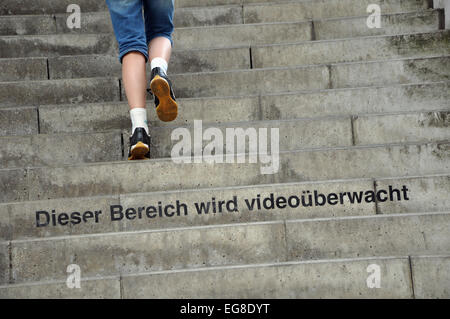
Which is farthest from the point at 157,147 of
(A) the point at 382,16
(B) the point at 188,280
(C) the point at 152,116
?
(A) the point at 382,16

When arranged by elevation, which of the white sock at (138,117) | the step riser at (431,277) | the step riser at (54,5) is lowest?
the step riser at (431,277)

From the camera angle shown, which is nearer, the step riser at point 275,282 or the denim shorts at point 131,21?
the step riser at point 275,282

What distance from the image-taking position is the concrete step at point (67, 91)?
17.0 feet

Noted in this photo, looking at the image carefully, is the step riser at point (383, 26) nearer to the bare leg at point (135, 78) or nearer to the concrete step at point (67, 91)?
the concrete step at point (67, 91)

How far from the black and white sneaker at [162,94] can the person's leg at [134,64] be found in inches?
5.2

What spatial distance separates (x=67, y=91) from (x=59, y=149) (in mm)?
922

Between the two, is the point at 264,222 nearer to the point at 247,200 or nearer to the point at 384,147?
the point at 247,200

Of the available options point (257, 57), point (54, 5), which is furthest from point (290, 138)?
point (54, 5)

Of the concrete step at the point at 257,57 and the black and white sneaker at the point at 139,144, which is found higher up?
the concrete step at the point at 257,57

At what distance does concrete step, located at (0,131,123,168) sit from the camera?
4414mm

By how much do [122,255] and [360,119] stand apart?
190 cm

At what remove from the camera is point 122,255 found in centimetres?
359

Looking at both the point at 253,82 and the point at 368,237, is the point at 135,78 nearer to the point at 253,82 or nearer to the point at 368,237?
the point at 253,82

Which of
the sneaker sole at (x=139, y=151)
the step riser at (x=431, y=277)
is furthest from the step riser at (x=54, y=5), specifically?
the step riser at (x=431, y=277)
